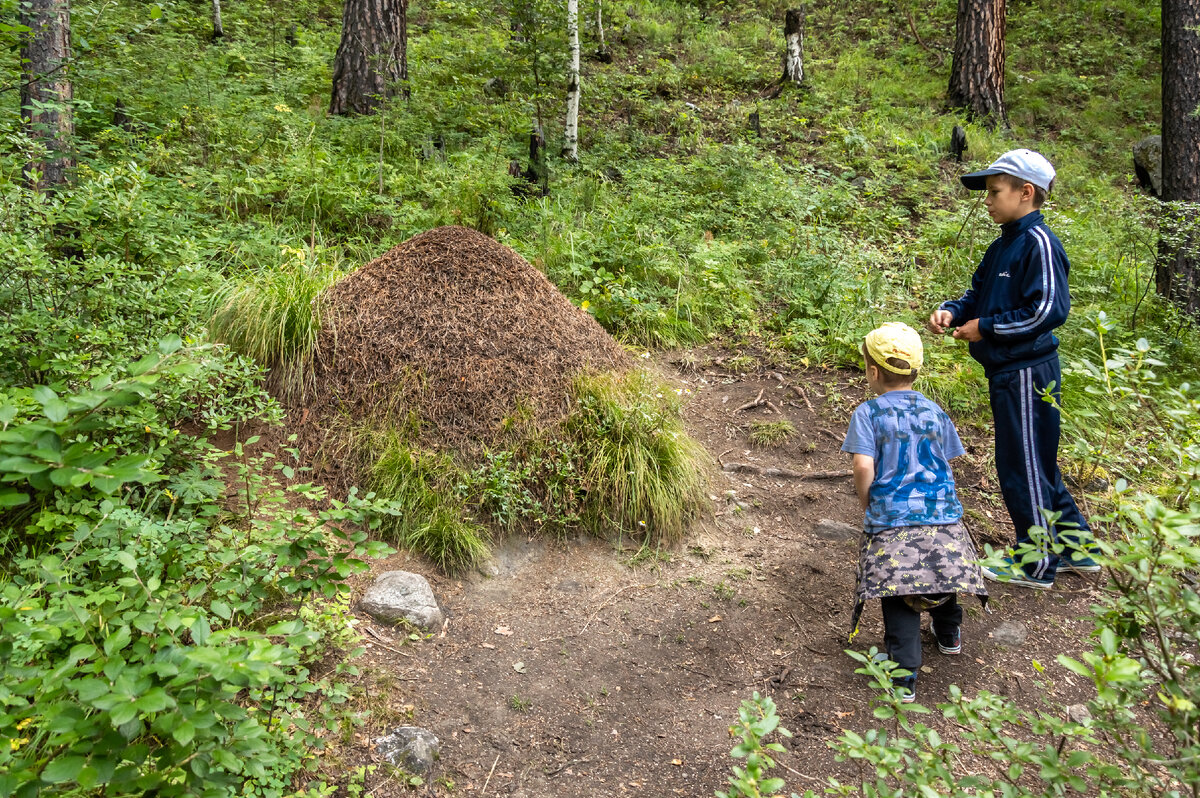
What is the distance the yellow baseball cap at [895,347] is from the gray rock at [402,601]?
253 cm

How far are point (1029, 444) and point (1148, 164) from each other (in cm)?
994

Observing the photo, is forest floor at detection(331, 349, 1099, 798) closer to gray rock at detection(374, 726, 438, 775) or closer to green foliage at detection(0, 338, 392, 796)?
gray rock at detection(374, 726, 438, 775)

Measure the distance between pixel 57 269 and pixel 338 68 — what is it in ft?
21.2

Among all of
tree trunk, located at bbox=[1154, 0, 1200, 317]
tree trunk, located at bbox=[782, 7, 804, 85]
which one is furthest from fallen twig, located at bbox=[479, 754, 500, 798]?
tree trunk, located at bbox=[782, 7, 804, 85]

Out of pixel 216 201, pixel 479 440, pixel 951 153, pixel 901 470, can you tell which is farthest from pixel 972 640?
pixel 951 153

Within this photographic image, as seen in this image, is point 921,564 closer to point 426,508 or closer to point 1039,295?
point 1039,295

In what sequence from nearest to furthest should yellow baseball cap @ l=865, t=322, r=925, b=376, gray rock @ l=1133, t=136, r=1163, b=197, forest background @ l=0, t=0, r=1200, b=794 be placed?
1. forest background @ l=0, t=0, r=1200, b=794
2. yellow baseball cap @ l=865, t=322, r=925, b=376
3. gray rock @ l=1133, t=136, r=1163, b=197

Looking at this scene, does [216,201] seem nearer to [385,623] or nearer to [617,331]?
[617,331]

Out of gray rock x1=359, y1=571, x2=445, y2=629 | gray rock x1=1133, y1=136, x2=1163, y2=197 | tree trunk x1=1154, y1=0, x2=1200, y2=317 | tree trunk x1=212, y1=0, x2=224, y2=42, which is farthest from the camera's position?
tree trunk x1=212, y1=0, x2=224, y2=42

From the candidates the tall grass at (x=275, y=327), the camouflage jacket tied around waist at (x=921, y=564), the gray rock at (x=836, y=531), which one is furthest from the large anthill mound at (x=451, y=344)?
the camouflage jacket tied around waist at (x=921, y=564)

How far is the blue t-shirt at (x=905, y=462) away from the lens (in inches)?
132

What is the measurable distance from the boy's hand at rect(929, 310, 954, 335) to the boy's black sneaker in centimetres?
159

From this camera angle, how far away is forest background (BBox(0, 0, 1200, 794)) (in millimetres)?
1880

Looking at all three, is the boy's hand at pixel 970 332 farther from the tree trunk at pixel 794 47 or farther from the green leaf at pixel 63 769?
the tree trunk at pixel 794 47
